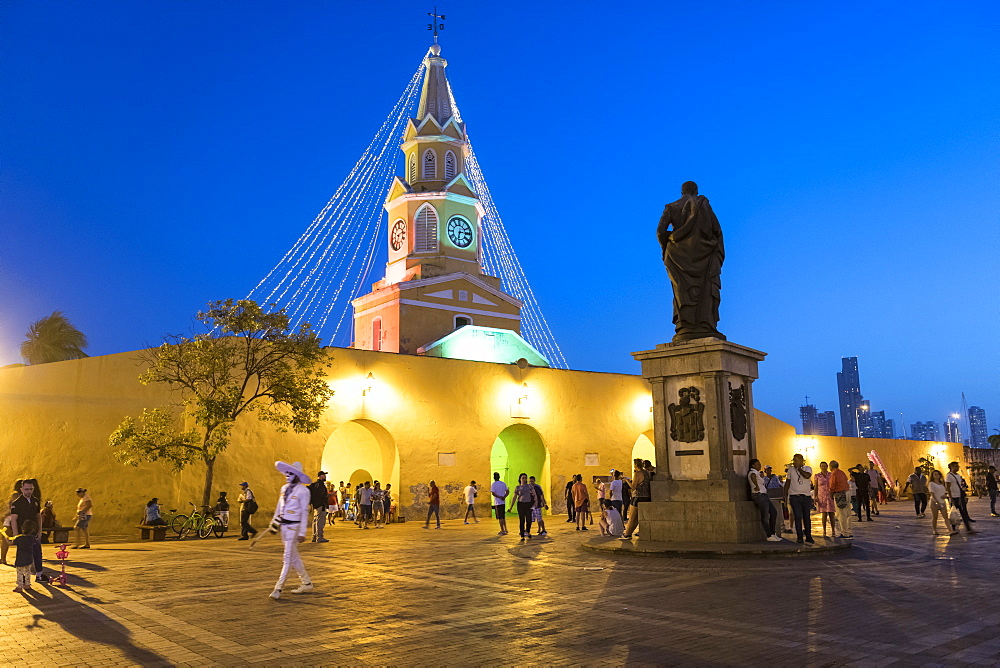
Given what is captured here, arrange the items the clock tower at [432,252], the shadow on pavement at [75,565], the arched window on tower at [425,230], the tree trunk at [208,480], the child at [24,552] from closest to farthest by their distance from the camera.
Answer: the child at [24,552]
the shadow on pavement at [75,565]
the tree trunk at [208,480]
the clock tower at [432,252]
the arched window on tower at [425,230]

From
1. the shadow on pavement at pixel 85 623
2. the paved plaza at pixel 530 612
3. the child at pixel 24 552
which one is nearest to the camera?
the paved plaza at pixel 530 612

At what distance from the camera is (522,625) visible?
25.4 ft

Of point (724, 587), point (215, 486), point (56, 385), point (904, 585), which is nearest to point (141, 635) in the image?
point (724, 587)

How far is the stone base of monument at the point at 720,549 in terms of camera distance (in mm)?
12484

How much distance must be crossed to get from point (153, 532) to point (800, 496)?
50.1ft

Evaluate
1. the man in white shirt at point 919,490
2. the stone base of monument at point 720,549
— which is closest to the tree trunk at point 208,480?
the stone base of monument at point 720,549

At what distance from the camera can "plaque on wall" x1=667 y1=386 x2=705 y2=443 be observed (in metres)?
14.4

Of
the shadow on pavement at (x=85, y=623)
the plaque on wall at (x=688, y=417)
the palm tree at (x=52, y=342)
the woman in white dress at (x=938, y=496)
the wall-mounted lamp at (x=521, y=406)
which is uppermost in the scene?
the palm tree at (x=52, y=342)

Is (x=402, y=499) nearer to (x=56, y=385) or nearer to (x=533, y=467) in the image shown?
(x=533, y=467)

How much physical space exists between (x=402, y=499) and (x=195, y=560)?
12.1m

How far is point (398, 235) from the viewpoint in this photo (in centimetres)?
4347

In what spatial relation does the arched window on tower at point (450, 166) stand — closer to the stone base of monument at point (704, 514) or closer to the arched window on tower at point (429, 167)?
the arched window on tower at point (429, 167)

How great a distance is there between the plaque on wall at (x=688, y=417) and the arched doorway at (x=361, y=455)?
13.7 metres

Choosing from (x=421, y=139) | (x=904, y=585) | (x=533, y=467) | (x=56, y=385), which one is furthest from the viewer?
(x=421, y=139)
